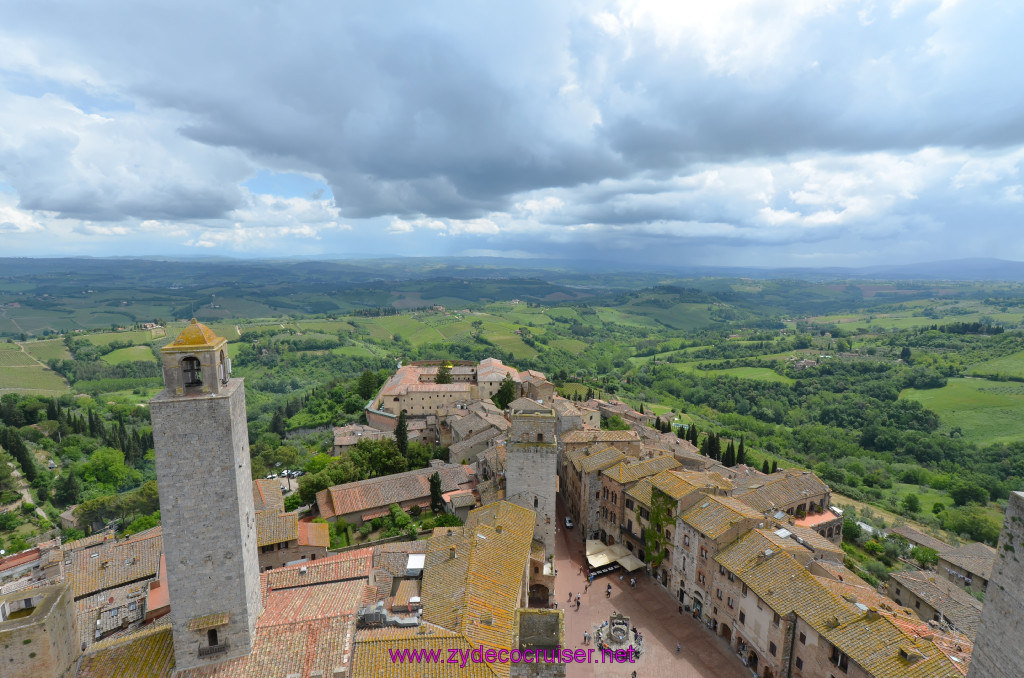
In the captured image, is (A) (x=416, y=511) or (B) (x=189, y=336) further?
(A) (x=416, y=511)

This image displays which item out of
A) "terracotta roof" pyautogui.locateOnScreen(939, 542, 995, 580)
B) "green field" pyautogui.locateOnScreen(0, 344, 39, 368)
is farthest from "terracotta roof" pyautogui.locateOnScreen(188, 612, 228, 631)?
"green field" pyautogui.locateOnScreen(0, 344, 39, 368)

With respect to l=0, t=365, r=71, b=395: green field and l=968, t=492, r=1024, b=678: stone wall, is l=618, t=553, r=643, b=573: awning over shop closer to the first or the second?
l=968, t=492, r=1024, b=678: stone wall

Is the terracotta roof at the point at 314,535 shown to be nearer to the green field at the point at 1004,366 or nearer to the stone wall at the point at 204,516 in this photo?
the stone wall at the point at 204,516

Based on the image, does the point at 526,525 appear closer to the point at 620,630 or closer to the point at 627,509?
the point at 620,630

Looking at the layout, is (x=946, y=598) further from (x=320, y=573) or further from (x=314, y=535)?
(x=314, y=535)

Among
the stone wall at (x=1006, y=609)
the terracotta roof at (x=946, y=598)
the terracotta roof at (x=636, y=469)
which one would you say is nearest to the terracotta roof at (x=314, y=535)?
the terracotta roof at (x=636, y=469)

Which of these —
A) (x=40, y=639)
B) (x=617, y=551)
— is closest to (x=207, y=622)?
(x=40, y=639)

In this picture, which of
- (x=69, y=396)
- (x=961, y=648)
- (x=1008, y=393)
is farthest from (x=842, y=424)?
(x=69, y=396)
